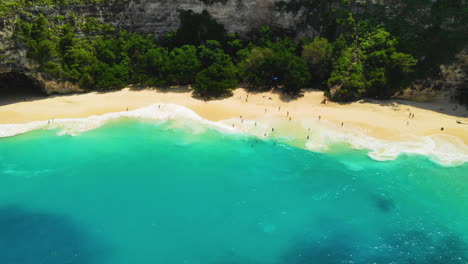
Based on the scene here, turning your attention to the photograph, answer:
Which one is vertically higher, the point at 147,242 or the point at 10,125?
the point at 10,125

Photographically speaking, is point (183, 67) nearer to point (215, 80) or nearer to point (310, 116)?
point (215, 80)

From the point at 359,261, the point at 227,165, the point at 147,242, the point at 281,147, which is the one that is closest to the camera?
the point at 359,261

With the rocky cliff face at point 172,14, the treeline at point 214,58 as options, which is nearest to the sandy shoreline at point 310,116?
the treeline at point 214,58

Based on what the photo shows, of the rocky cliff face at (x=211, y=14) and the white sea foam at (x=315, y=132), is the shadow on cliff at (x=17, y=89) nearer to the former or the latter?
the white sea foam at (x=315, y=132)

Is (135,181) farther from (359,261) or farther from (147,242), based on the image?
(359,261)

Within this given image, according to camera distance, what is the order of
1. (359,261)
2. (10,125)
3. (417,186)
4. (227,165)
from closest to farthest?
1. (359,261)
2. (417,186)
3. (227,165)
4. (10,125)

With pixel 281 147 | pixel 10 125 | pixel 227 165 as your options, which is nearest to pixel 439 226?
pixel 281 147

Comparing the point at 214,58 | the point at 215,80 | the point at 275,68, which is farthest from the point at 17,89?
the point at 275,68
